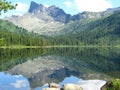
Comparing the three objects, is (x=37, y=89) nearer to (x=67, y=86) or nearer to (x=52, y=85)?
(x=52, y=85)

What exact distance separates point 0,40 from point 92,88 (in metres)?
20.4

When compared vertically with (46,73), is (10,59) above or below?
above

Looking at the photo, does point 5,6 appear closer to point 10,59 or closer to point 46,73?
point 46,73

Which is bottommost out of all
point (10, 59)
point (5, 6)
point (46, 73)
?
point (46, 73)

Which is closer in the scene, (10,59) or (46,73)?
(46,73)

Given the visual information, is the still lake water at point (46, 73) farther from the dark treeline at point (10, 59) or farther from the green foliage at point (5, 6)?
the green foliage at point (5, 6)

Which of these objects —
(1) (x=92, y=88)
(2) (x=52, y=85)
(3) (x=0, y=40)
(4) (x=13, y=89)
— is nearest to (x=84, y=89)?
(1) (x=92, y=88)

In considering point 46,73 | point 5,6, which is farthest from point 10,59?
point 5,6

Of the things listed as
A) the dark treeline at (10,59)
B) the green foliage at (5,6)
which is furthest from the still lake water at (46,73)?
the green foliage at (5,6)

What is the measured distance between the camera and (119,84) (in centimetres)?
3616

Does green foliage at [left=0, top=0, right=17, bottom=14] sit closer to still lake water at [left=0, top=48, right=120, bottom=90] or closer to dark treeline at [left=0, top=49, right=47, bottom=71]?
still lake water at [left=0, top=48, right=120, bottom=90]

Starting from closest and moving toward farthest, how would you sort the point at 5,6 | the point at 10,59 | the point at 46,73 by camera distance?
the point at 5,6
the point at 46,73
the point at 10,59

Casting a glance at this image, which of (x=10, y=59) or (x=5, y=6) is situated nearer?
(x=5, y=6)

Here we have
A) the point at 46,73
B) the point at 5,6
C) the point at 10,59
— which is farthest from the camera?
the point at 10,59
